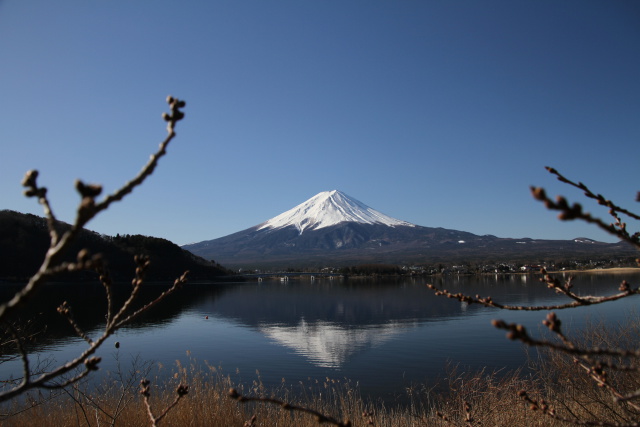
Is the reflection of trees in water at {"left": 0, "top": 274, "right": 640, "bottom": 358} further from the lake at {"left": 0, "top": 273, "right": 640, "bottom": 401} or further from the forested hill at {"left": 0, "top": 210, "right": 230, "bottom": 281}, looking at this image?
the forested hill at {"left": 0, "top": 210, "right": 230, "bottom": 281}

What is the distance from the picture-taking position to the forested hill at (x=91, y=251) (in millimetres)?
56000

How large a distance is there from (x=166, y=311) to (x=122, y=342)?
610 inches

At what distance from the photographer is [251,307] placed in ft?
144

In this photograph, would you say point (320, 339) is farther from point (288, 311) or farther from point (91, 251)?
point (91, 251)

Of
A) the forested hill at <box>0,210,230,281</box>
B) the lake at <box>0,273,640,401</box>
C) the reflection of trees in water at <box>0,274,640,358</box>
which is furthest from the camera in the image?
the forested hill at <box>0,210,230,281</box>

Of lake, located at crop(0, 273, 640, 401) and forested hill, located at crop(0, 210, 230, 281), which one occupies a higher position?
forested hill, located at crop(0, 210, 230, 281)

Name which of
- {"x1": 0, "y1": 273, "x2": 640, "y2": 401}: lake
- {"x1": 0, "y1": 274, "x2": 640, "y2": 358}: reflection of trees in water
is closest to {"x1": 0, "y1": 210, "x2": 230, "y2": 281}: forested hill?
{"x1": 0, "y1": 274, "x2": 640, "y2": 358}: reflection of trees in water

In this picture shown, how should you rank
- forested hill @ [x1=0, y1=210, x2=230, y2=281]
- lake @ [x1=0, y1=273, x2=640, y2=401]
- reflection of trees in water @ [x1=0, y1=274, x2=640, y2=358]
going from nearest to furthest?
lake @ [x1=0, y1=273, x2=640, y2=401]
reflection of trees in water @ [x1=0, y1=274, x2=640, y2=358]
forested hill @ [x1=0, y1=210, x2=230, y2=281]

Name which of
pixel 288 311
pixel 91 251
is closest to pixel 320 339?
pixel 288 311

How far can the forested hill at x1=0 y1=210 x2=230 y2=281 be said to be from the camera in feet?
184

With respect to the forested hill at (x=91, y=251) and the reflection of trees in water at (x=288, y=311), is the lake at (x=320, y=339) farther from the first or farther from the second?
the forested hill at (x=91, y=251)

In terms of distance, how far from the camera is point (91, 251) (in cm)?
4872

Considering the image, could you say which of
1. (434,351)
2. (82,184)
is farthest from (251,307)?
(82,184)

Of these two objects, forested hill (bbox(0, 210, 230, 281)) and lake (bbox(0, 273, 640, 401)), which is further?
forested hill (bbox(0, 210, 230, 281))
